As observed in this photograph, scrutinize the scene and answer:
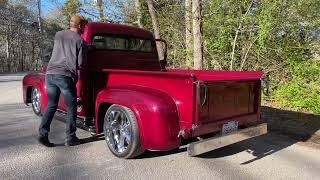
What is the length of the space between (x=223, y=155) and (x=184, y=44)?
8537 mm

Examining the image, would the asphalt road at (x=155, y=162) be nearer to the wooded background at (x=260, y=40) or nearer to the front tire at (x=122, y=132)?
the front tire at (x=122, y=132)

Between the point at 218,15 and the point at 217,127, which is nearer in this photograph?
the point at 217,127

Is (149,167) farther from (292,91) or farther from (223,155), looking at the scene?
(292,91)

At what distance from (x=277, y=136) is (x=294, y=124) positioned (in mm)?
1218

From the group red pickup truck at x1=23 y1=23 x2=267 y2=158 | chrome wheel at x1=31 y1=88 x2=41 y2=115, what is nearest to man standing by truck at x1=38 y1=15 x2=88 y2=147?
red pickup truck at x1=23 y1=23 x2=267 y2=158

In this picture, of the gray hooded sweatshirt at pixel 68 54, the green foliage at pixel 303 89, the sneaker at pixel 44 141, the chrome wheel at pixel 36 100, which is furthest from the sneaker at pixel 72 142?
the green foliage at pixel 303 89

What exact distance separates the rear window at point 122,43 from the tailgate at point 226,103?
7.75 ft

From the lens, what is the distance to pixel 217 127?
17.4 feet

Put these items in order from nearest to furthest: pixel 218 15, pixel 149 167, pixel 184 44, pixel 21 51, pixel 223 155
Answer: pixel 149 167, pixel 223 155, pixel 218 15, pixel 184 44, pixel 21 51

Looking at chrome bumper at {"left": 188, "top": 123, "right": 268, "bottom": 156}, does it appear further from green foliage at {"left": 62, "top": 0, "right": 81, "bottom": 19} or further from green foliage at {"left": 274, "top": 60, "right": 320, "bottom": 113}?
green foliage at {"left": 62, "top": 0, "right": 81, "bottom": 19}

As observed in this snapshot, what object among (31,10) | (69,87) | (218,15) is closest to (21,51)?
(31,10)

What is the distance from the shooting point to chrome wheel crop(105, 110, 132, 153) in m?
5.52

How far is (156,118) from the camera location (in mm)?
4988

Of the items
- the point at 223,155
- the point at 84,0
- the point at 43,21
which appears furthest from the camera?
the point at 43,21
